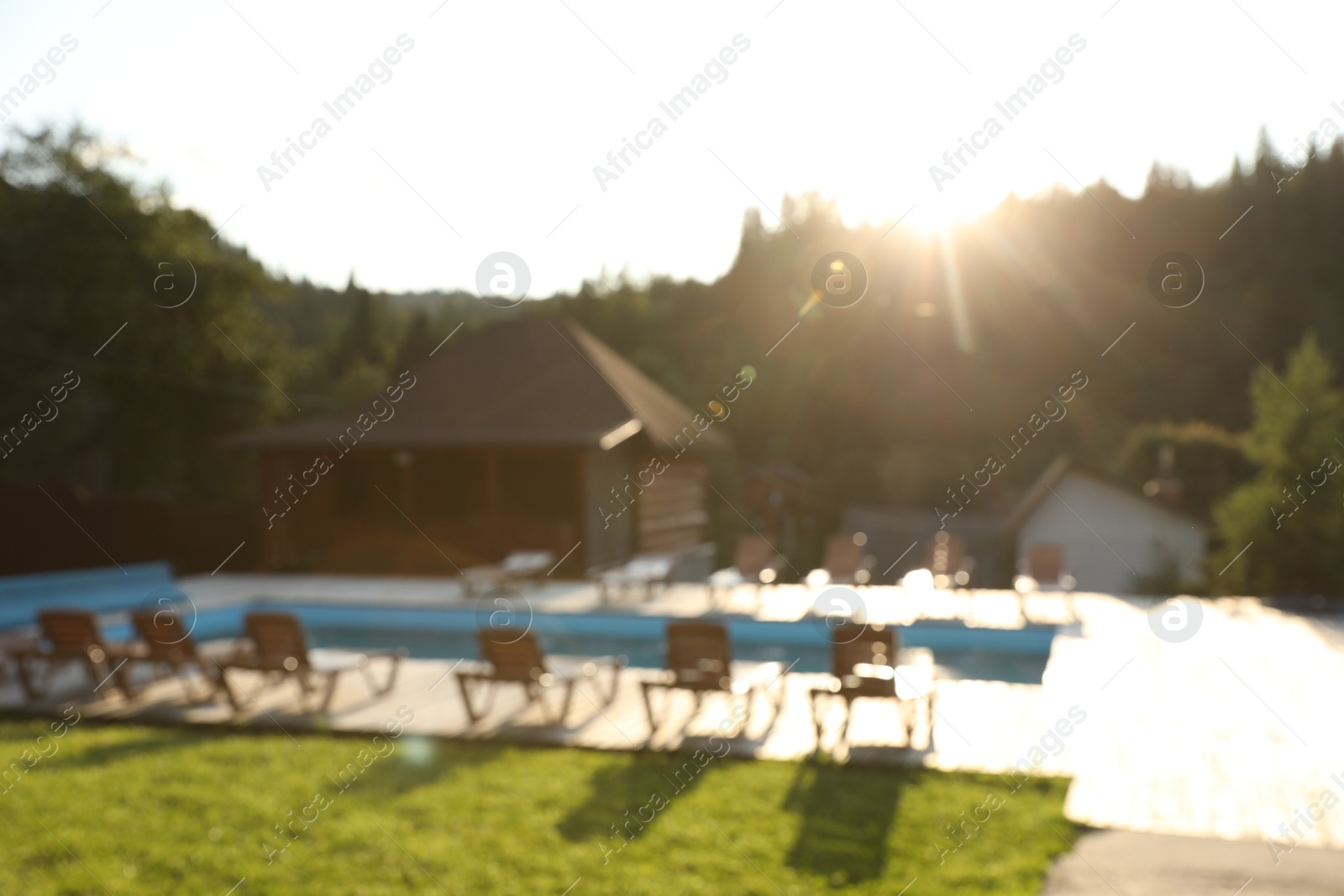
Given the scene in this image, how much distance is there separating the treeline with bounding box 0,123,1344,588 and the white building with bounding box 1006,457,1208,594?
3029 mm

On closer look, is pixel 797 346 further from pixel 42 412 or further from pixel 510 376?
pixel 42 412

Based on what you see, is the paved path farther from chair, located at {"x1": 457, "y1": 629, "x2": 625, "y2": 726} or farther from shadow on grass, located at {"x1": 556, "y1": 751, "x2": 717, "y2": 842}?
chair, located at {"x1": 457, "y1": 629, "x2": 625, "y2": 726}

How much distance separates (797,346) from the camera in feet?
153

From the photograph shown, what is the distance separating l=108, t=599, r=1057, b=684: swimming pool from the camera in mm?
11781

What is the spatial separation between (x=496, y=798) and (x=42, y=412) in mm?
22225

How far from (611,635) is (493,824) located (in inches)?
324

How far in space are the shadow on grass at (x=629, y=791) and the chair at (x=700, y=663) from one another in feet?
2.54

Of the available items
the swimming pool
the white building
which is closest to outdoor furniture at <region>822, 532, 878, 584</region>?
the swimming pool

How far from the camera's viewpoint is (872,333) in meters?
46.7

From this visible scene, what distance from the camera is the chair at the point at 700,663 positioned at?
25.3 feet

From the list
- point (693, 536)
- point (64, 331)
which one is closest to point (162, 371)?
point (64, 331)

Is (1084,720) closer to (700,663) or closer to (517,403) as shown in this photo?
(700,663)

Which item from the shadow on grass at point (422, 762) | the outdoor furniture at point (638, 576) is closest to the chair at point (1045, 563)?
the outdoor furniture at point (638, 576)

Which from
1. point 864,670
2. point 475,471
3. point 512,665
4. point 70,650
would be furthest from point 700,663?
point 475,471
